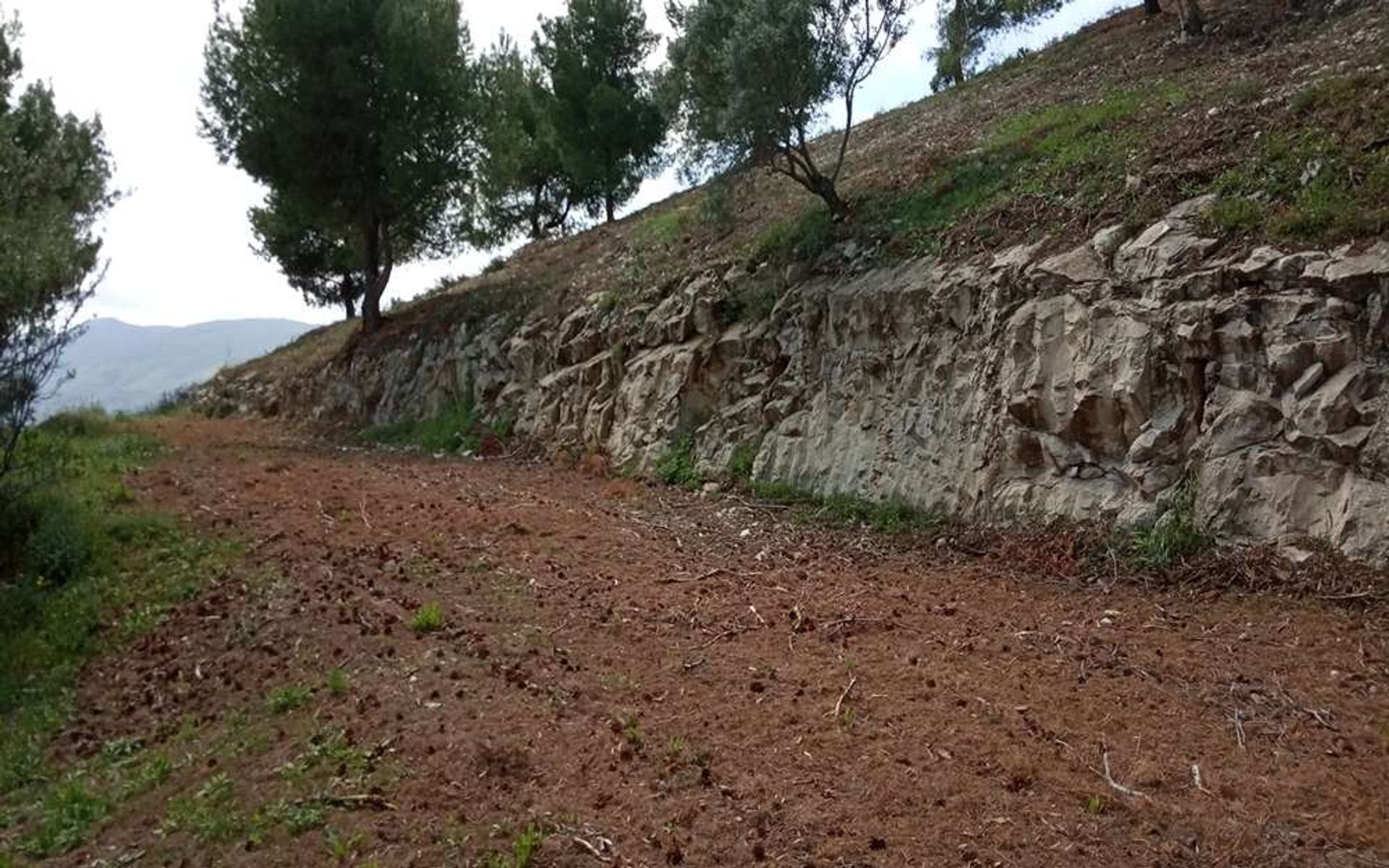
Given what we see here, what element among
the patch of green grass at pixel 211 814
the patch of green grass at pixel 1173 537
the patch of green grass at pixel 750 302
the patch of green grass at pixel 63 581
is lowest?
the patch of green grass at pixel 1173 537

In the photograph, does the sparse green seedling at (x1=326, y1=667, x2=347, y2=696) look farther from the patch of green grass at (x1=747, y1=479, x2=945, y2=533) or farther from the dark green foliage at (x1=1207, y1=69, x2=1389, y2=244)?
the dark green foliage at (x1=1207, y1=69, x2=1389, y2=244)

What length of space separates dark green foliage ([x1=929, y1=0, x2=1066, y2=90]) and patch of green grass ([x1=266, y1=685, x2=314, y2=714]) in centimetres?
2024

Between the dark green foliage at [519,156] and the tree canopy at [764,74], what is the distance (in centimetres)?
883

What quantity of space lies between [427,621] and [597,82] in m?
24.0

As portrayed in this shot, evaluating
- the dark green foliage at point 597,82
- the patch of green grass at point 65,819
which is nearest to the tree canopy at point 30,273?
the patch of green grass at point 65,819

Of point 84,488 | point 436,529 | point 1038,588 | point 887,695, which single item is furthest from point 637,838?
point 84,488

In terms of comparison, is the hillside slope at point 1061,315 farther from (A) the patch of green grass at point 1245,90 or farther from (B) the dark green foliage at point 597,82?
(B) the dark green foliage at point 597,82

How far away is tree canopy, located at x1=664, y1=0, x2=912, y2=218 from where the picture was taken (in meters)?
11.9

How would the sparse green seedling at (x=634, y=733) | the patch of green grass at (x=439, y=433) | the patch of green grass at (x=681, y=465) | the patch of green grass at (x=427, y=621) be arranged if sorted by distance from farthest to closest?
the patch of green grass at (x=439, y=433), the patch of green grass at (x=681, y=465), the patch of green grass at (x=427, y=621), the sparse green seedling at (x=634, y=733)

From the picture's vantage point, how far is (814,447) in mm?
10594

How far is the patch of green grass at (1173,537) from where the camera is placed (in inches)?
277

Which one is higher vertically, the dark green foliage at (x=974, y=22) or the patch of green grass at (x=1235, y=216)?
the dark green foliage at (x=974, y=22)

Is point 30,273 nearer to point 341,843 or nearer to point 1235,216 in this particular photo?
point 341,843

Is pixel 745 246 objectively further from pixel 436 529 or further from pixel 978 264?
pixel 436 529
